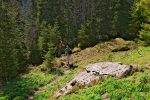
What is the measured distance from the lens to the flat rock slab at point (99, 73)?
2719 cm

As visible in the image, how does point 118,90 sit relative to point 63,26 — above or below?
above

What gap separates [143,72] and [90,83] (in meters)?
4.35

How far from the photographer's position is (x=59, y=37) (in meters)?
66.2

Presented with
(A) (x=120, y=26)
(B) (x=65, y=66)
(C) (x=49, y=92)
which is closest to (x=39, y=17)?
(A) (x=120, y=26)

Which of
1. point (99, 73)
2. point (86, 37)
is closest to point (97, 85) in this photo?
point (99, 73)

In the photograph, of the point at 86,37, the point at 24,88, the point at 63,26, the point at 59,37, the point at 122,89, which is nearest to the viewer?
the point at 122,89

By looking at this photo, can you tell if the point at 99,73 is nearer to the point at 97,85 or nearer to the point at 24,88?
the point at 97,85

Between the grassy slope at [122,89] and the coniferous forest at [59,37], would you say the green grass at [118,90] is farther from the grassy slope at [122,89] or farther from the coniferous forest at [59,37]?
the coniferous forest at [59,37]

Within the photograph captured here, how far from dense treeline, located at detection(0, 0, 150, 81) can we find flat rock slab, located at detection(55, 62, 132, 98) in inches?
902

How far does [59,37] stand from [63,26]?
4.89 metres

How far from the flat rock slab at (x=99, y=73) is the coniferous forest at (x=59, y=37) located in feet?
19.1

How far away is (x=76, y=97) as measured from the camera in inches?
1022

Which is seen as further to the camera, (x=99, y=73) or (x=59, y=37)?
(x=59, y=37)

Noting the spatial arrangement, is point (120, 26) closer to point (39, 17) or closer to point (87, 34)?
point (87, 34)
